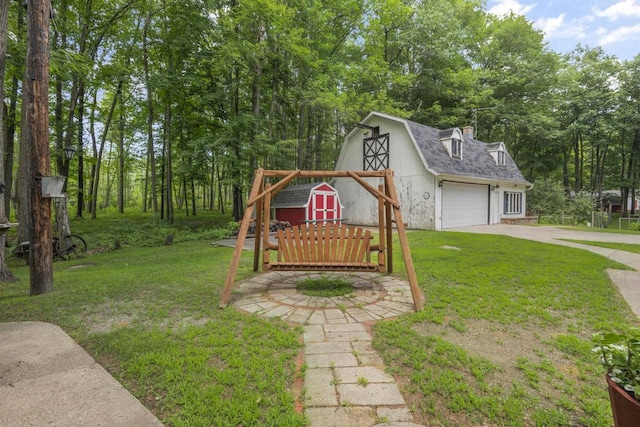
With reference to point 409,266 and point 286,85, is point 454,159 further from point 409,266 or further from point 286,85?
point 409,266

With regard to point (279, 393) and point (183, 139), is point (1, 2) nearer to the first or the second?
point (279, 393)

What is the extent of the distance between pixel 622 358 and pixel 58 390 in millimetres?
3328

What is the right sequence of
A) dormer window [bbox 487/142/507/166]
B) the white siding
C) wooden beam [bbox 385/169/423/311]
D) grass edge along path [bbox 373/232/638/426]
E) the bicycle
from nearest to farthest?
grass edge along path [bbox 373/232/638/426], wooden beam [bbox 385/169/423/311], the bicycle, the white siding, dormer window [bbox 487/142/507/166]

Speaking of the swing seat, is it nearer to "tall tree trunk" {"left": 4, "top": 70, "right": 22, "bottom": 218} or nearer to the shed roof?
the shed roof

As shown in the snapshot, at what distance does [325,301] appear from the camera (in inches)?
149

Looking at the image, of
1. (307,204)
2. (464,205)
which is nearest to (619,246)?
(464,205)

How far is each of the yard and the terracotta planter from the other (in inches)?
19.6

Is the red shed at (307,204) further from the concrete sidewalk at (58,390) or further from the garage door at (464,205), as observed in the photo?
the concrete sidewalk at (58,390)

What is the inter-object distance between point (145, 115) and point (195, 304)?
18.7 metres

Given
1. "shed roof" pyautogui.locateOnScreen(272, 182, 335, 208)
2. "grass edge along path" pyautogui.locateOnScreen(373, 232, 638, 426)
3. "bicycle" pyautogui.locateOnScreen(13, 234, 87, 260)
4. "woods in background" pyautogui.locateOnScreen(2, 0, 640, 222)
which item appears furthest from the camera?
"shed roof" pyautogui.locateOnScreen(272, 182, 335, 208)

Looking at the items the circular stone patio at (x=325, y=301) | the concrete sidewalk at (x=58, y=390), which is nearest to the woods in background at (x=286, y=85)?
the concrete sidewalk at (x=58, y=390)

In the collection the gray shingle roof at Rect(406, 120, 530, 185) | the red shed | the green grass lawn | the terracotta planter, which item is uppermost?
the gray shingle roof at Rect(406, 120, 530, 185)

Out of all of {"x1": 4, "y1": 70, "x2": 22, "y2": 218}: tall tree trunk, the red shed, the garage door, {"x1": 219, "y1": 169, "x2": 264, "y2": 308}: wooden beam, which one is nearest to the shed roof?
the red shed

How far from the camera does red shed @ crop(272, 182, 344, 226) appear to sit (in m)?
13.3
